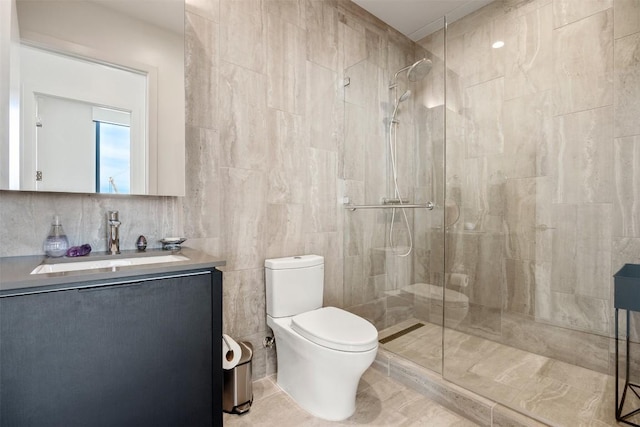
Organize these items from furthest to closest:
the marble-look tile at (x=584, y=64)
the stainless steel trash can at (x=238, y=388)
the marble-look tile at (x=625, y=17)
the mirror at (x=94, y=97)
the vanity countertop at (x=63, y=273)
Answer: the marble-look tile at (x=584, y=64) < the marble-look tile at (x=625, y=17) < the stainless steel trash can at (x=238, y=388) < the mirror at (x=94, y=97) < the vanity countertop at (x=63, y=273)

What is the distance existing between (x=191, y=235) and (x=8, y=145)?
0.80m

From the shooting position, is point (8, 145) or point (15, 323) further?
point (8, 145)

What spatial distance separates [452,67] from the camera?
2.18 metres

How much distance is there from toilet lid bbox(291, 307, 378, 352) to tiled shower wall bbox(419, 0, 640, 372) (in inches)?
33.3

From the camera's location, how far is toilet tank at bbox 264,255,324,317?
187 centimetres

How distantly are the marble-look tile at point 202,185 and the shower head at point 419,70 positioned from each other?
1.51m

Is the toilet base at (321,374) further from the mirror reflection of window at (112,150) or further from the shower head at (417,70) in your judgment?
the shower head at (417,70)

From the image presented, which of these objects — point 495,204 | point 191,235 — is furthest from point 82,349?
point 495,204

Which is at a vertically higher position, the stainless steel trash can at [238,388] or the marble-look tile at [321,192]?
the marble-look tile at [321,192]

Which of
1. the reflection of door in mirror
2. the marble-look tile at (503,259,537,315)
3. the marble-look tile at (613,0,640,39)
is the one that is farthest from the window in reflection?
the marble-look tile at (613,0,640,39)

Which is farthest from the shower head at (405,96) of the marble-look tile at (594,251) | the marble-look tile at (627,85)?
the marble-look tile at (594,251)

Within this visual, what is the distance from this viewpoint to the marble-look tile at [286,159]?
1981mm

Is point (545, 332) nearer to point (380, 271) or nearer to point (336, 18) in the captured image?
point (380, 271)

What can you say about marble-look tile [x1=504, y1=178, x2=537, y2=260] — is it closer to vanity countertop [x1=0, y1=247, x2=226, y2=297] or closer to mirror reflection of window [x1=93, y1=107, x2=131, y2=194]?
vanity countertop [x1=0, y1=247, x2=226, y2=297]
